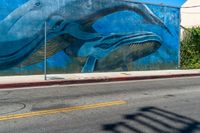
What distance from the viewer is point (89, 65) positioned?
18641 mm

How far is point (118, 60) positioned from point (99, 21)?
2425 mm

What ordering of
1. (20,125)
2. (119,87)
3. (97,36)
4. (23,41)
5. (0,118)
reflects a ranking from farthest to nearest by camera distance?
(97,36), (23,41), (119,87), (0,118), (20,125)

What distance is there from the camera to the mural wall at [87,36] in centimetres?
1605

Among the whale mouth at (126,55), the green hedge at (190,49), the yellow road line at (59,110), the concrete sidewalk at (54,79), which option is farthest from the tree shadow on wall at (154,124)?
the green hedge at (190,49)

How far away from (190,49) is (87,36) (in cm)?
813

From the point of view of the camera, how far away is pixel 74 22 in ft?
58.2

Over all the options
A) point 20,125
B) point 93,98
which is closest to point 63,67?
point 93,98

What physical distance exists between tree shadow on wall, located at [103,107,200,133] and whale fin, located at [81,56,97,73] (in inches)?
367

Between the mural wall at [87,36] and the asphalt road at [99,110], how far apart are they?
3.55 meters

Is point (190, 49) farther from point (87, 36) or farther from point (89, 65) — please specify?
point (87, 36)

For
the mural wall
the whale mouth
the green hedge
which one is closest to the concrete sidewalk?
the mural wall

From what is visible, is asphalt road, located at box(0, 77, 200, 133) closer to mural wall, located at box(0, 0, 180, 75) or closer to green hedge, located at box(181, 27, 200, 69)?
mural wall, located at box(0, 0, 180, 75)

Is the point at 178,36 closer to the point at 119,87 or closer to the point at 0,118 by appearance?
the point at 119,87

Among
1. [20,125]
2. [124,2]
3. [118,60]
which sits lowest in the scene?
[20,125]
